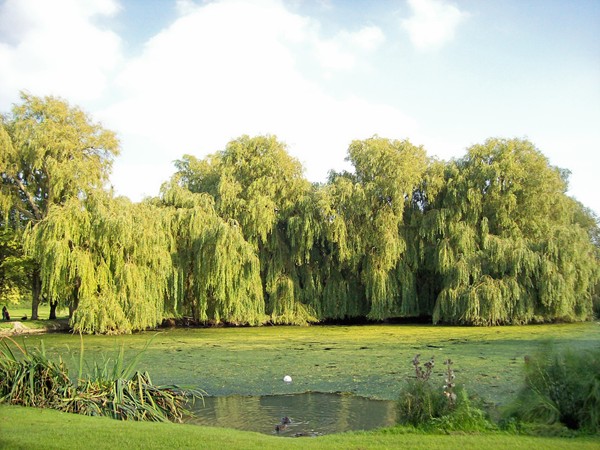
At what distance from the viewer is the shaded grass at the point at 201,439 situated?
221 inches

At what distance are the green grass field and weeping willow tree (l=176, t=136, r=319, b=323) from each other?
2382mm

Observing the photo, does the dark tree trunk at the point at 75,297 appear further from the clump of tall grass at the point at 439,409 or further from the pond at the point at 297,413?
the clump of tall grass at the point at 439,409

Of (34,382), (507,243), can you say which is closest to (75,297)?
(34,382)

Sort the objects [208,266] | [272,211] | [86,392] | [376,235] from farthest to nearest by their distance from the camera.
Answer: [272,211] < [376,235] < [208,266] < [86,392]

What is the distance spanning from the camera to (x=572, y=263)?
22797mm

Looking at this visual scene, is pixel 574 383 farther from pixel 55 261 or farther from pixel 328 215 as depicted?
pixel 328 215

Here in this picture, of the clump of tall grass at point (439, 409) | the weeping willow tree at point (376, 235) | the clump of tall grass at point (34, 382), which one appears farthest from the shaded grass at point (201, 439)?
the weeping willow tree at point (376, 235)

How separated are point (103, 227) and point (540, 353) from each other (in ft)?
55.5

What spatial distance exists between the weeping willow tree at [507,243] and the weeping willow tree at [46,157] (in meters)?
15.4

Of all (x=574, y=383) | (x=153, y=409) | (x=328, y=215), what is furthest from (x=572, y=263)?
(x=153, y=409)

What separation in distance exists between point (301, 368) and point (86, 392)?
18.7 ft

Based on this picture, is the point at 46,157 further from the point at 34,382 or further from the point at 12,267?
the point at 34,382

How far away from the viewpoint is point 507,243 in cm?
2355

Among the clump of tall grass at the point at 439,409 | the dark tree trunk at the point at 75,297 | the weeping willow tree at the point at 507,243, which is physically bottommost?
the clump of tall grass at the point at 439,409
